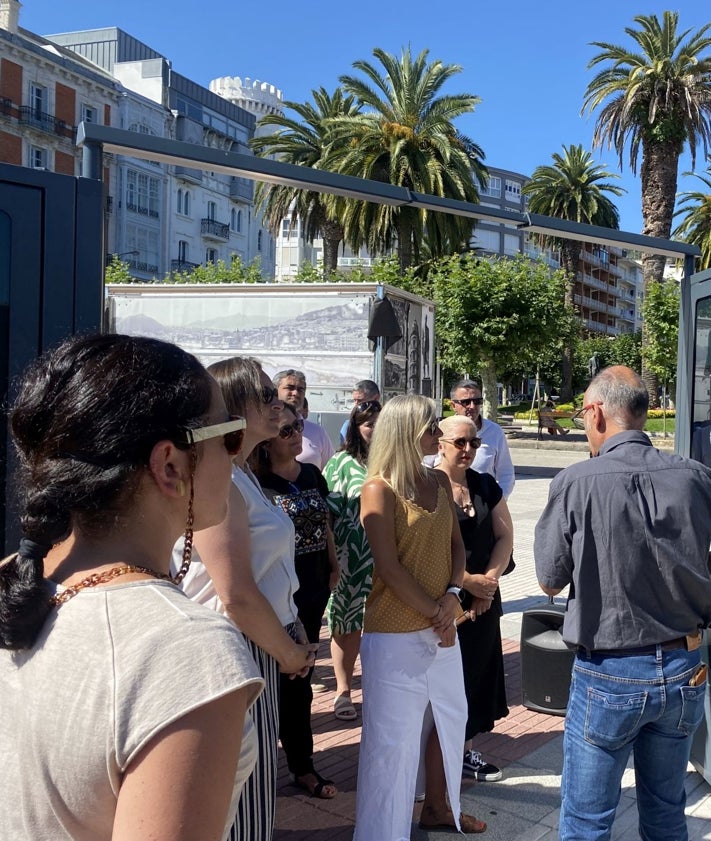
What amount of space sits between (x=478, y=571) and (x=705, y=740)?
1229mm

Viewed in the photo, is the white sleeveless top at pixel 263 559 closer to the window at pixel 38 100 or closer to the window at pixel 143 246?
the window at pixel 38 100

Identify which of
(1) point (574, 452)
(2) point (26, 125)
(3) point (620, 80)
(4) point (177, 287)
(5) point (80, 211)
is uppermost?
(2) point (26, 125)

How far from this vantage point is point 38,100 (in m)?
43.1

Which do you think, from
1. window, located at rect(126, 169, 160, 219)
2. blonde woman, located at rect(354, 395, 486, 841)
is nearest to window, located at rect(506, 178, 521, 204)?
window, located at rect(126, 169, 160, 219)

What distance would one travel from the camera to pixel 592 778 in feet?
8.95

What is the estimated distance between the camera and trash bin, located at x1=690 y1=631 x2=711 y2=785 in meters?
3.66

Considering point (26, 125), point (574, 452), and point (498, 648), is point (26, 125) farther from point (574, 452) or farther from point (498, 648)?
point (498, 648)

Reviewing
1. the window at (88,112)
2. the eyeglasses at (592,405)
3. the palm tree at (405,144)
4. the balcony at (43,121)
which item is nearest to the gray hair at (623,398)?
the eyeglasses at (592,405)

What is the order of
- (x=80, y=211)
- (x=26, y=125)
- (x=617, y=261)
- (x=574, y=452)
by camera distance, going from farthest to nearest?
(x=617, y=261) < (x=26, y=125) < (x=574, y=452) < (x=80, y=211)

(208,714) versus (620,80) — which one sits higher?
(620,80)

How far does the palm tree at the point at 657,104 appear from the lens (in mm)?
27047

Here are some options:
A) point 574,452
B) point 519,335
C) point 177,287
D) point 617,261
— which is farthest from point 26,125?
point 617,261

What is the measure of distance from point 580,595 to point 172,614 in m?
2.00

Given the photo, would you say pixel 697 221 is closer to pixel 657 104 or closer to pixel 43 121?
pixel 657 104
